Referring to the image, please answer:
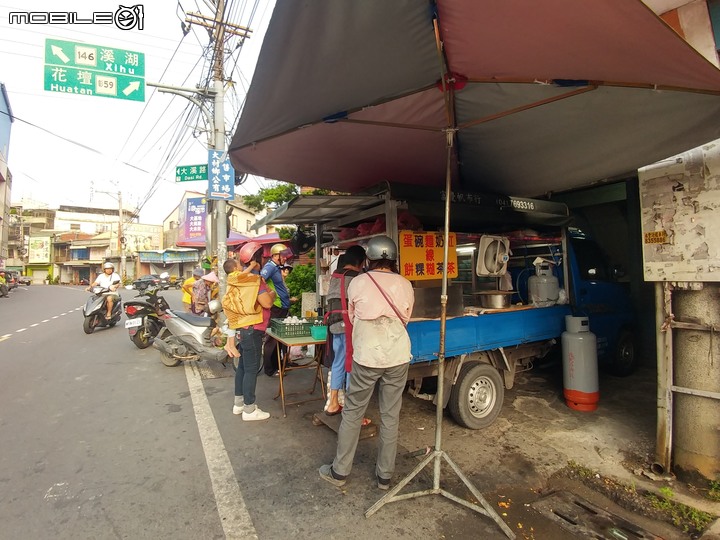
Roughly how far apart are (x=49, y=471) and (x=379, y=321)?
3053 mm

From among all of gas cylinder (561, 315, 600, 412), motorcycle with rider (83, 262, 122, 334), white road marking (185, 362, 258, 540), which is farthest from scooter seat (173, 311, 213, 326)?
gas cylinder (561, 315, 600, 412)

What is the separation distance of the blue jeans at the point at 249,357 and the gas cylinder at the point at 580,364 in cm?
350

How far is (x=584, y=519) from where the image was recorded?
8.41 ft

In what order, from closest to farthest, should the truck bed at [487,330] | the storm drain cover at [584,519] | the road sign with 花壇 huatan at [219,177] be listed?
the storm drain cover at [584,519] → the truck bed at [487,330] → the road sign with 花壇 huatan at [219,177]

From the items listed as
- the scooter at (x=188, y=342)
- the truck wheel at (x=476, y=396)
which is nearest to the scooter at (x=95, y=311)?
the scooter at (x=188, y=342)

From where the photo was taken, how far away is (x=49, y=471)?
10.3 ft

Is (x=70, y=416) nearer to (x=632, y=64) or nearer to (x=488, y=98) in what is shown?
(x=488, y=98)

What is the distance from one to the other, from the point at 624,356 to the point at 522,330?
2.63m

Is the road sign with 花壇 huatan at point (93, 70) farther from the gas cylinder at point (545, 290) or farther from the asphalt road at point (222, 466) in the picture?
the gas cylinder at point (545, 290)

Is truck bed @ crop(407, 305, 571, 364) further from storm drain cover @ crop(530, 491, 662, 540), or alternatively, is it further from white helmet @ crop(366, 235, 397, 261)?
storm drain cover @ crop(530, 491, 662, 540)

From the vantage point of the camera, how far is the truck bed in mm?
3553

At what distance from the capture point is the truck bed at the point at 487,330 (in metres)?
3.55

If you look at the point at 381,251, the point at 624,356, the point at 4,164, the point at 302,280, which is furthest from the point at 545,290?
the point at 4,164

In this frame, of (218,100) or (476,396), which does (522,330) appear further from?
(218,100)
